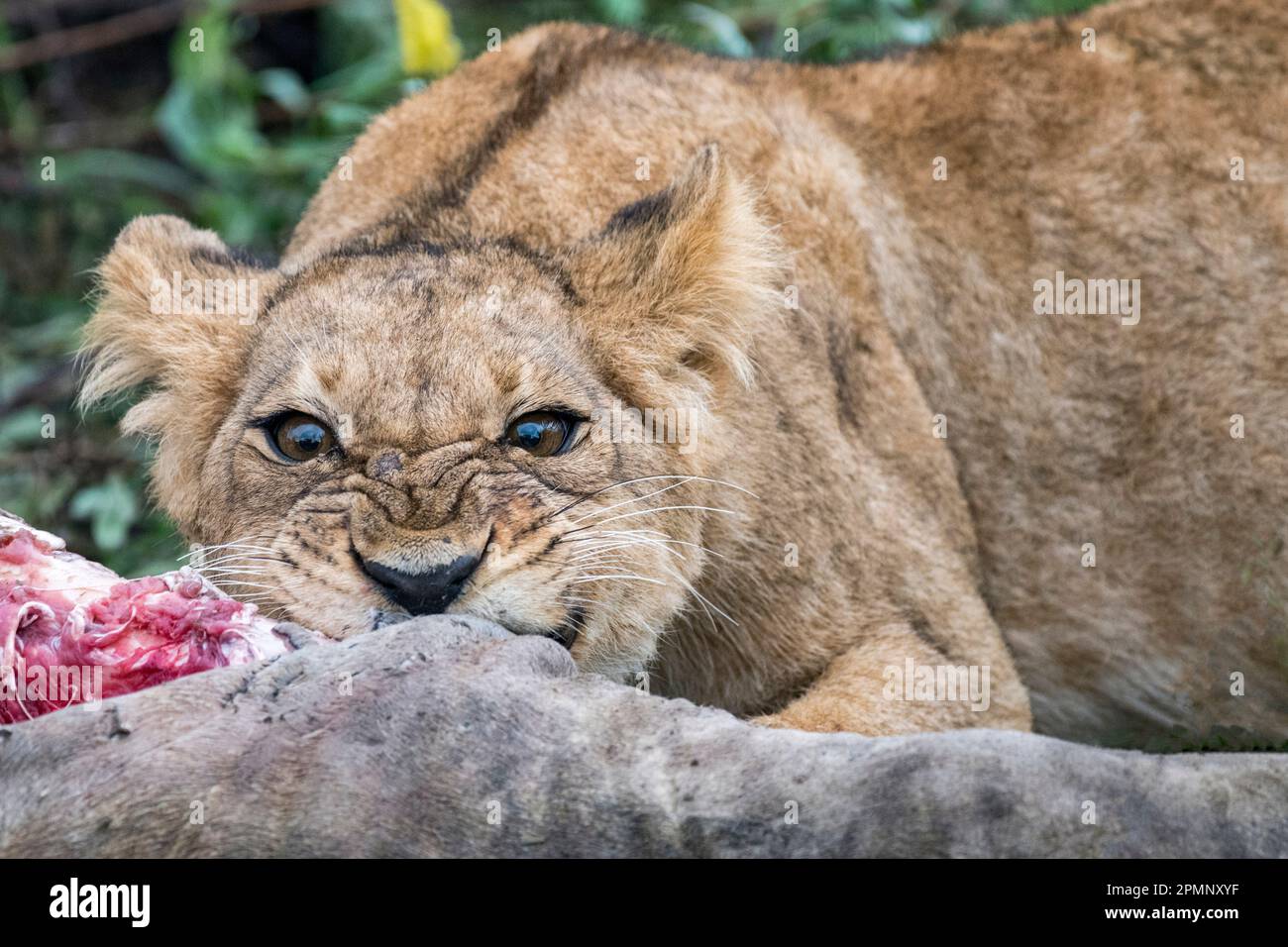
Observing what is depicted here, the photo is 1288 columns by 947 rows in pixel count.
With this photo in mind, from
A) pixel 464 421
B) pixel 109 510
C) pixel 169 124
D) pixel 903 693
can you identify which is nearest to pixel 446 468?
pixel 464 421

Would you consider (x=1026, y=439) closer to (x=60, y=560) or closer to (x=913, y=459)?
(x=913, y=459)

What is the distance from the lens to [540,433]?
473 centimetres

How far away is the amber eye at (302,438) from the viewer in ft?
15.5

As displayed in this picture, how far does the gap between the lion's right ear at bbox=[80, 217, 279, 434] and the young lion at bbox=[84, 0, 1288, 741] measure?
12mm

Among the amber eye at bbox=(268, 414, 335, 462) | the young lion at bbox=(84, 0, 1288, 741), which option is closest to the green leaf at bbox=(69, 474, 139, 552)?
the young lion at bbox=(84, 0, 1288, 741)

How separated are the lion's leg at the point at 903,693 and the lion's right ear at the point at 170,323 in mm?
1923

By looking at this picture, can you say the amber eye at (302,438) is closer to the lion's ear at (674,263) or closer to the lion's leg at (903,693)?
the lion's ear at (674,263)

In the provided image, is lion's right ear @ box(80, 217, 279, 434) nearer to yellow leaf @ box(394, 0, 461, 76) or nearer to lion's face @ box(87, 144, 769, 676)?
lion's face @ box(87, 144, 769, 676)

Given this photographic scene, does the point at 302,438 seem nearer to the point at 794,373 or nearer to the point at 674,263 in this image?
the point at 674,263

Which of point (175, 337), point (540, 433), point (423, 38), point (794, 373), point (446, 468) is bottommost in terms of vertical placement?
point (446, 468)

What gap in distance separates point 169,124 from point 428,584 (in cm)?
690
